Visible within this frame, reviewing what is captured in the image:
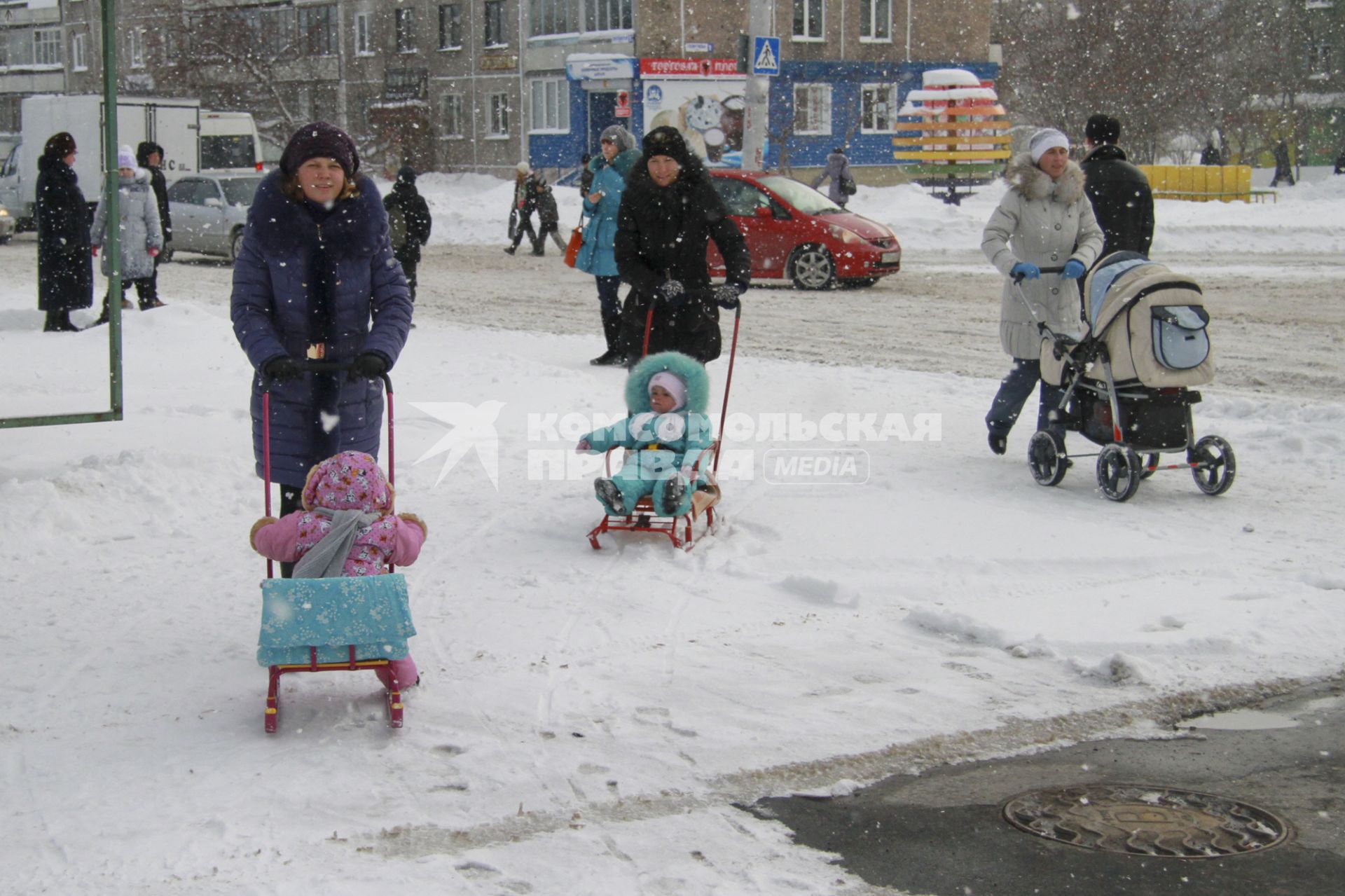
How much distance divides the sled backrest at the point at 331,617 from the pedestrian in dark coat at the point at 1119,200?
19.1 feet

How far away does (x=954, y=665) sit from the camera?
17.1ft

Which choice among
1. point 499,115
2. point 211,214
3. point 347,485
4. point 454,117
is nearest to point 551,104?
point 499,115

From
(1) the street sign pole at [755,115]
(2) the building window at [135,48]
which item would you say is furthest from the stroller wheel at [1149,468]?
(2) the building window at [135,48]

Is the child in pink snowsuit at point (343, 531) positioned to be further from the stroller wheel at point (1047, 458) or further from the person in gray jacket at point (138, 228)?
the person in gray jacket at point (138, 228)

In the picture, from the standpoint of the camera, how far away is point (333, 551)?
4594 mm

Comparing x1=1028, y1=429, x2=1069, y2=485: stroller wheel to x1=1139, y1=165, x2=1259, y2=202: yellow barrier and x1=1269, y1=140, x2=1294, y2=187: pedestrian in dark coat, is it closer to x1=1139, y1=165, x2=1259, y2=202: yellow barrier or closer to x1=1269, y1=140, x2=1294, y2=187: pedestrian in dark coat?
x1=1139, y1=165, x2=1259, y2=202: yellow barrier

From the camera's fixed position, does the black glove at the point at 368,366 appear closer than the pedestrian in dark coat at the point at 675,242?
Yes

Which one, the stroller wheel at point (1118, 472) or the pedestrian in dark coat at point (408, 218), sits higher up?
the pedestrian in dark coat at point (408, 218)

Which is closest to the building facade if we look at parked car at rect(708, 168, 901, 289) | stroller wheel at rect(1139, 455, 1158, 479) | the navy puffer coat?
parked car at rect(708, 168, 901, 289)

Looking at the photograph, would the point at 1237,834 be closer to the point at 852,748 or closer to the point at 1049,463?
the point at 852,748

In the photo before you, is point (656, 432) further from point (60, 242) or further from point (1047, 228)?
point (60, 242)

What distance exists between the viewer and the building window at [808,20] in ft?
159

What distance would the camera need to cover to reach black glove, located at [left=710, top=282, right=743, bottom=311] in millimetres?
7191

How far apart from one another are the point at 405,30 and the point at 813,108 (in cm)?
1601
